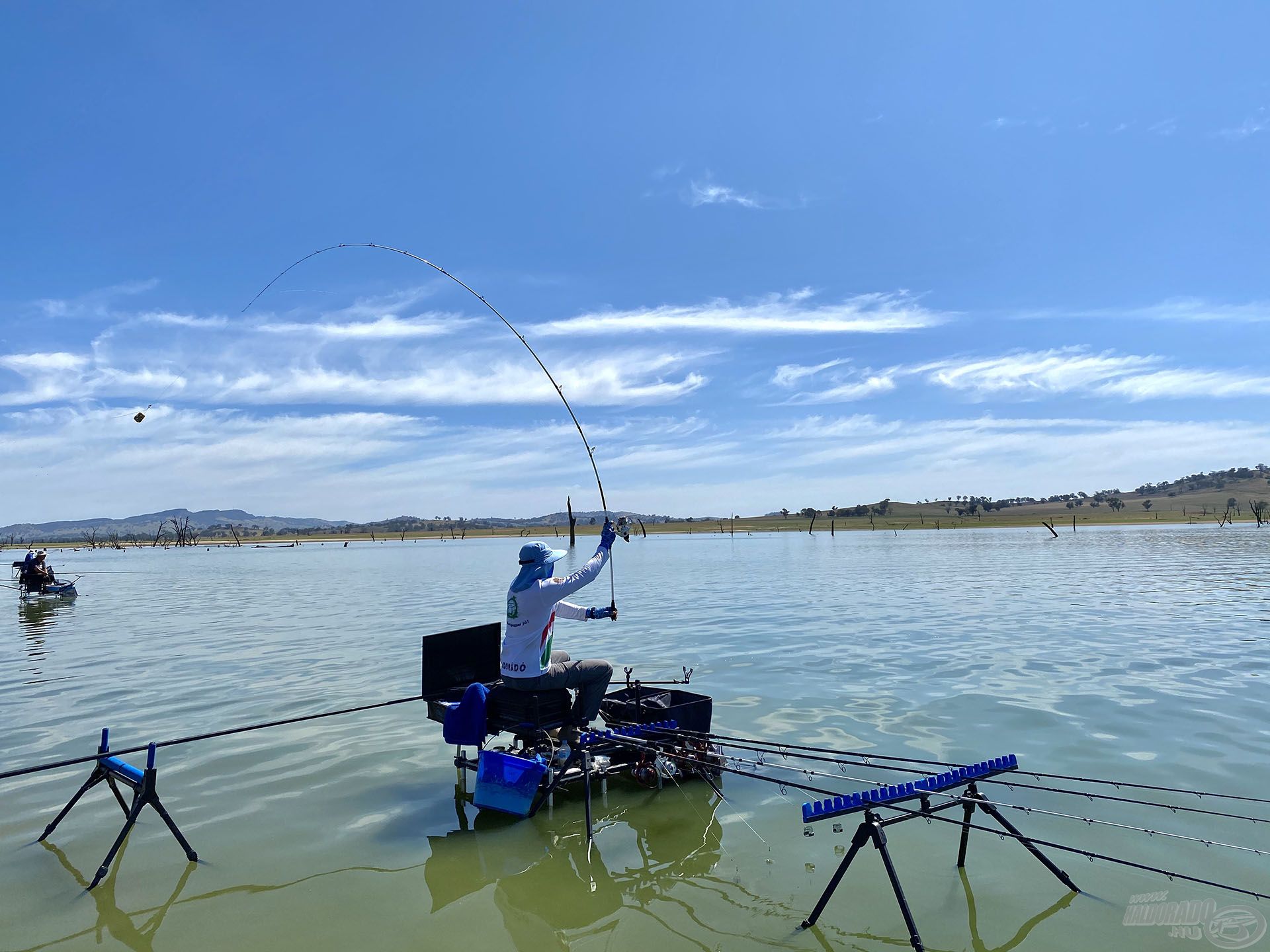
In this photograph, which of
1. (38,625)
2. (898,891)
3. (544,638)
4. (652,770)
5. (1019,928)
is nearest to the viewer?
(898,891)

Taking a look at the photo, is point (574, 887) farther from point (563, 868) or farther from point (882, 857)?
point (882, 857)

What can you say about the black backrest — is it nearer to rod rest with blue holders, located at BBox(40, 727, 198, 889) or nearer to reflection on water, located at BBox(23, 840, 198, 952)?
rod rest with blue holders, located at BBox(40, 727, 198, 889)

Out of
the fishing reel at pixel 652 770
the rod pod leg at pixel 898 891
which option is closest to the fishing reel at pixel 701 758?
the fishing reel at pixel 652 770

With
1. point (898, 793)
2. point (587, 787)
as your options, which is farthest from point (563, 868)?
point (898, 793)

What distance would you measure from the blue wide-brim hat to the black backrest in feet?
3.66

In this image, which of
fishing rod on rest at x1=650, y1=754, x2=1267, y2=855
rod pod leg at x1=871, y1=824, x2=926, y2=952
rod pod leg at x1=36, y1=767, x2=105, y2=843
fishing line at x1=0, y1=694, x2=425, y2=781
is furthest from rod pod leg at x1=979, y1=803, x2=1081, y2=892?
rod pod leg at x1=36, y1=767, x2=105, y2=843

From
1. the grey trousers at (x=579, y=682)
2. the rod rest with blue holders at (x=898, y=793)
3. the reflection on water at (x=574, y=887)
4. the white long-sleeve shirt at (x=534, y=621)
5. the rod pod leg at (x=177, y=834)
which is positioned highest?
the white long-sleeve shirt at (x=534, y=621)

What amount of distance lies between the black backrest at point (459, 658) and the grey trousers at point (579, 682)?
1.13 meters

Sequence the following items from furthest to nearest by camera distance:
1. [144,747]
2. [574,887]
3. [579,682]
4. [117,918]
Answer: [579,682], [144,747], [574,887], [117,918]

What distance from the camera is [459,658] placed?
9.59m

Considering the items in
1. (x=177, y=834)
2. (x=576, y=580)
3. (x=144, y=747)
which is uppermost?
(x=576, y=580)

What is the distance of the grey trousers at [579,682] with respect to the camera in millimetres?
8164

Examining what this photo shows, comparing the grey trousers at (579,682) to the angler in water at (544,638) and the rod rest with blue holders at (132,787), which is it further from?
the rod rest with blue holders at (132,787)

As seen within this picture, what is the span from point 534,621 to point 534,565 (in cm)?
64
